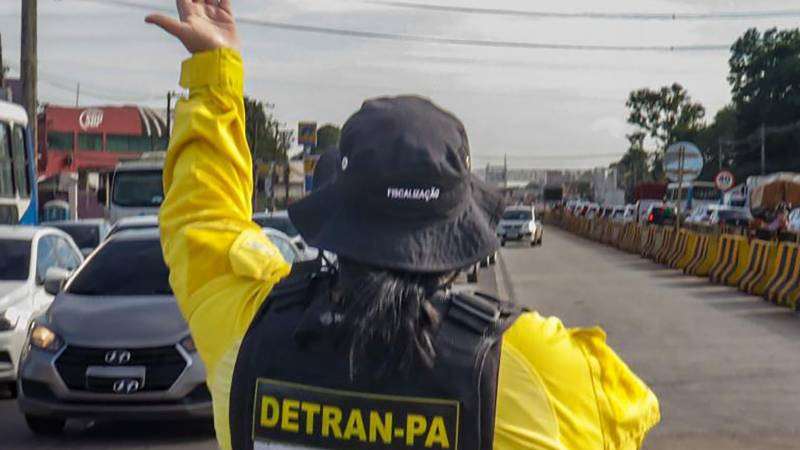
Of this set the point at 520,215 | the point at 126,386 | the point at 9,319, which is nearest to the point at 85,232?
the point at 9,319

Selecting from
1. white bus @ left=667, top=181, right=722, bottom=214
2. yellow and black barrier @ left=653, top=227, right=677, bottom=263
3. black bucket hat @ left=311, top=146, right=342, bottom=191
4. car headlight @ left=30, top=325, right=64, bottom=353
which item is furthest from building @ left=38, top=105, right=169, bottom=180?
black bucket hat @ left=311, top=146, right=342, bottom=191

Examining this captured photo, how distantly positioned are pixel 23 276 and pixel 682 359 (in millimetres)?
6879

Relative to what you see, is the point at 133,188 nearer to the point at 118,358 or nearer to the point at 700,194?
the point at 118,358

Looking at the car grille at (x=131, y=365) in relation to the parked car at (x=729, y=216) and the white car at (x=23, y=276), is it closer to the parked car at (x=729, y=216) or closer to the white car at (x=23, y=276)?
the white car at (x=23, y=276)

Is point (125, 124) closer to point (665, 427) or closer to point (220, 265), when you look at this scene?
point (665, 427)

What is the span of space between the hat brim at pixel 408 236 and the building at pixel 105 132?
258 ft

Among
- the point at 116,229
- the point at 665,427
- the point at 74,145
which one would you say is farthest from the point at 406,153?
the point at 74,145

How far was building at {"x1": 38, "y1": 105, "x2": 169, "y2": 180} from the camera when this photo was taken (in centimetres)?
8175

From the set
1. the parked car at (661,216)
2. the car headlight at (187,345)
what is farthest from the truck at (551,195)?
the car headlight at (187,345)

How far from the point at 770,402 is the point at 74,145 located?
76.4 m

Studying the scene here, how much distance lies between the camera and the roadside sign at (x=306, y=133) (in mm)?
40188

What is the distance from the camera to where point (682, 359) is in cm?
1427

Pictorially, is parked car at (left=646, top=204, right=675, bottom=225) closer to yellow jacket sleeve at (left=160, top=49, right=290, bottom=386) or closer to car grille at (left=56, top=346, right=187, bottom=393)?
car grille at (left=56, top=346, right=187, bottom=393)

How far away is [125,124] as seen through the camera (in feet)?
284
